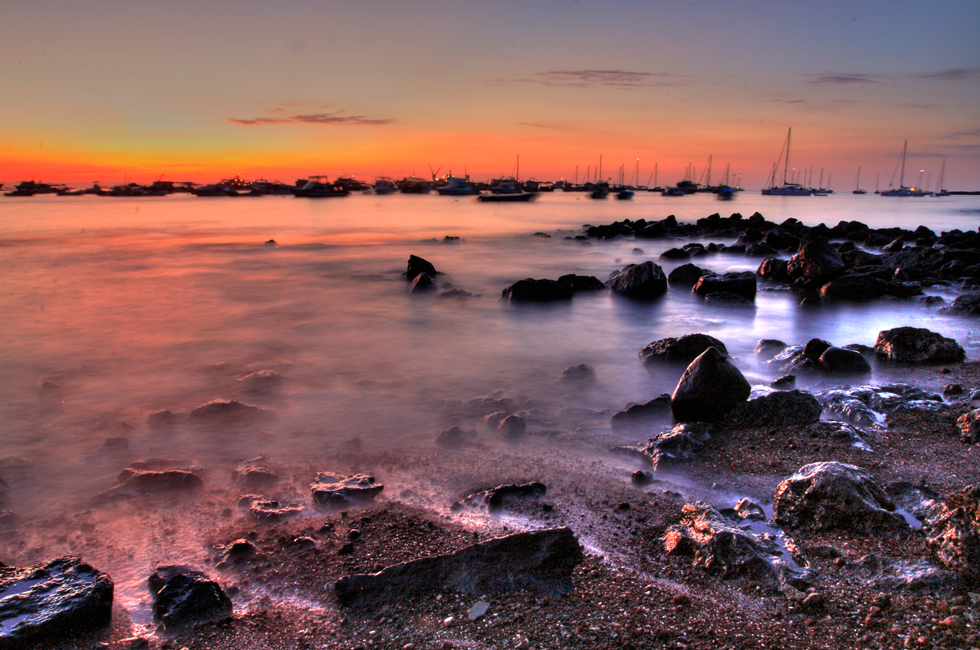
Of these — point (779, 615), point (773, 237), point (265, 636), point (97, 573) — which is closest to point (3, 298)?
point (97, 573)

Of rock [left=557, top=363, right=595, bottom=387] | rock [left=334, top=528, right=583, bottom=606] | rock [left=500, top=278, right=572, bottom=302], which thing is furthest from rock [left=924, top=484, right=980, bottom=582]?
rock [left=500, top=278, right=572, bottom=302]

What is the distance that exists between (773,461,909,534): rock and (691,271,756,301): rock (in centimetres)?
979

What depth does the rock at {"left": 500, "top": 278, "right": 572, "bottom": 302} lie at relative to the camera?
13.3 m

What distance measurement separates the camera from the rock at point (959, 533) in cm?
314

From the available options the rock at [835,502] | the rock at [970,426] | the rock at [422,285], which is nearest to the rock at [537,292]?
the rock at [422,285]

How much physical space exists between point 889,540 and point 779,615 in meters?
1.10

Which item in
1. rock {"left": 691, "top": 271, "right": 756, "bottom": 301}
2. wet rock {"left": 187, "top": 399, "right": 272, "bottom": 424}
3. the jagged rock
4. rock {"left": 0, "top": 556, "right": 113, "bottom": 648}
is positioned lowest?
wet rock {"left": 187, "top": 399, "right": 272, "bottom": 424}

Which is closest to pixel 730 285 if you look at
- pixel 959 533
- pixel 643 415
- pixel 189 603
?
pixel 643 415

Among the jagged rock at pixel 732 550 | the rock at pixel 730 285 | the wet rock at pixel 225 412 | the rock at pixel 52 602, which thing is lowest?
the wet rock at pixel 225 412

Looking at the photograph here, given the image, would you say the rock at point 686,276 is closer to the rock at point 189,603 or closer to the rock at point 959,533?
the rock at point 959,533

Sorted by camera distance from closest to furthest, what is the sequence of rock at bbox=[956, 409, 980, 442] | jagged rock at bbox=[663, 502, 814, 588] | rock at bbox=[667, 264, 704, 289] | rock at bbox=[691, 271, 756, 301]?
jagged rock at bbox=[663, 502, 814, 588] → rock at bbox=[956, 409, 980, 442] → rock at bbox=[691, 271, 756, 301] → rock at bbox=[667, 264, 704, 289]

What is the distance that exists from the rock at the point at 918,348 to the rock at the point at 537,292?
6.84m

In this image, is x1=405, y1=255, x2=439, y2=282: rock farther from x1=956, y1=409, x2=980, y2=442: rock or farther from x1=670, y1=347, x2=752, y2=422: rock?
x1=956, y1=409, x2=980, y2=442: rock

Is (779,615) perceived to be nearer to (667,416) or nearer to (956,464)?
(956,464)
